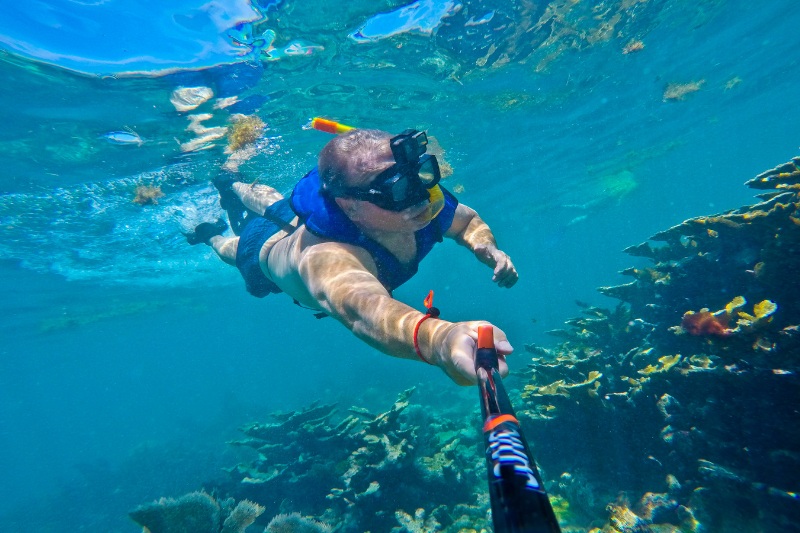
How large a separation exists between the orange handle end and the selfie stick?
0.02 metres

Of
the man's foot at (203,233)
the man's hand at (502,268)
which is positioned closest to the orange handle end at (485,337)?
the man's hand at (502,268)

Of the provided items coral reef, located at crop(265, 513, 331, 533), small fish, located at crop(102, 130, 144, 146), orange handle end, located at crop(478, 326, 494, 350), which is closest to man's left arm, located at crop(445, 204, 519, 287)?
orange handle end, located at crop(478, 326, 494, 350)

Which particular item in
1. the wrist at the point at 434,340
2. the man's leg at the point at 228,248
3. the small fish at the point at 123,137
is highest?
the small fish at the point at 123,137

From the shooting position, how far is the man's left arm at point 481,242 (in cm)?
373

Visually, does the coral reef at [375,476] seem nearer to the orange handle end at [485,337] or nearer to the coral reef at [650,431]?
the coral reef at [650,431]

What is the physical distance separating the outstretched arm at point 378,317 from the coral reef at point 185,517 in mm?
4157

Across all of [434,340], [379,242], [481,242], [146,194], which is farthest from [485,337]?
[146,194]

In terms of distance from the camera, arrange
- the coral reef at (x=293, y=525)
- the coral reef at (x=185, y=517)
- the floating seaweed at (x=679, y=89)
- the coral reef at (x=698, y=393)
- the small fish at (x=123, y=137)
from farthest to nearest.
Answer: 1. the floating seaweed at (x=679, y=89)
2. the small fish at (x=123, y=137)
3. the coral reef at (x=185, y=517)
4. the coral reef at (x=293, y=525)
5. the coral reef at (x=698, y=393)

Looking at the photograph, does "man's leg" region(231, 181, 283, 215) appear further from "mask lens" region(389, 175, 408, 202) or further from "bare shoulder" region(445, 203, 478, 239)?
"mask lens" region(389, 175, 408, 202)

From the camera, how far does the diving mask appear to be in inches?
125

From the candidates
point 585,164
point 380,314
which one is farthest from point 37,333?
point 585,164

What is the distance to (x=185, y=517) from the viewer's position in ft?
16.8

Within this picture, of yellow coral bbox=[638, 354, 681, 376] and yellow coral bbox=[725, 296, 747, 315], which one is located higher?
yellow coral bbox=[725, 296, 747, 315]

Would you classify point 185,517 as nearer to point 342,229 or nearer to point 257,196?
point 342,229
